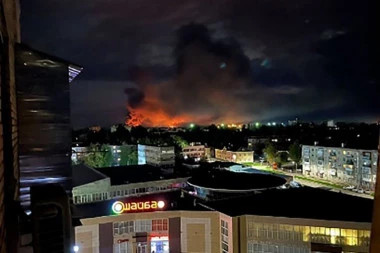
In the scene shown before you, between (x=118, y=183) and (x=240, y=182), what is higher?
(x=240, y=182)

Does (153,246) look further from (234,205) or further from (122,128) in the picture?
(122,128)

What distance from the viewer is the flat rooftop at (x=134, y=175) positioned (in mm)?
28866

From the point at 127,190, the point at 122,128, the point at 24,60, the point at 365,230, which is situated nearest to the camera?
the point at 24,60

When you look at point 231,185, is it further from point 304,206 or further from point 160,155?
point 160,155

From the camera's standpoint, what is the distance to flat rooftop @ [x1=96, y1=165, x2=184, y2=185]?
28.9 meters

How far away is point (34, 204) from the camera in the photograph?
1.86 m

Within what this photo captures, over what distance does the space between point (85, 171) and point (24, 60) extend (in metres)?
23.0

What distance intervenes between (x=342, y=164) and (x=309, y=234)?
105 ft

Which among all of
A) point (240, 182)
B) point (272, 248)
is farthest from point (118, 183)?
point (272, 248)

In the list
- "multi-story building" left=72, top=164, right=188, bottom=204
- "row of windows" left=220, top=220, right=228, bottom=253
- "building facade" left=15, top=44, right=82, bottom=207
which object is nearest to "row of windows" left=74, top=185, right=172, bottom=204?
"multi-story building" left=72, top=164, right=188, bottom=204

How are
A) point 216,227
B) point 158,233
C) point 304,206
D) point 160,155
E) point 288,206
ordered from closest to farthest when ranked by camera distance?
point 304,206, point 288,206, point 216,227, point 158,233, point 160,155

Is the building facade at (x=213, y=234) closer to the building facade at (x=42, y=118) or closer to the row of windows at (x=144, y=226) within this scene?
the row of windows at (x=144, y=226)

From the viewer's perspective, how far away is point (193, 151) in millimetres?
68875

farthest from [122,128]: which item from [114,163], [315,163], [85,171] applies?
[85,171]
